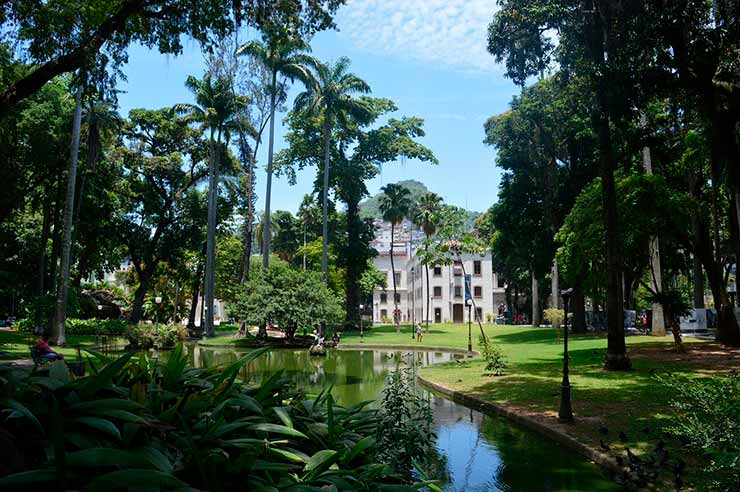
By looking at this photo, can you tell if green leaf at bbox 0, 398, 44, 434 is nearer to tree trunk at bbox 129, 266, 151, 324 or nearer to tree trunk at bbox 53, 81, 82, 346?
tree trunk at bbox 53, 81, 82, 346

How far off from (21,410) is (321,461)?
156 centimetres

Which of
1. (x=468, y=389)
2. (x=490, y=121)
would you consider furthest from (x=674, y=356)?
(x=490, y=121)

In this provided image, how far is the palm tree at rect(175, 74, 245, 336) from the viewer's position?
126 feet

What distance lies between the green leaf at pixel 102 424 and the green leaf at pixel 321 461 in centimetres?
107

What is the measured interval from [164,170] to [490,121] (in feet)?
82.2

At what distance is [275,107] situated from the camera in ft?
132

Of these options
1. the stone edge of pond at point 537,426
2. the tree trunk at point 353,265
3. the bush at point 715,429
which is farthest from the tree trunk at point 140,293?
the bush at point 715,429

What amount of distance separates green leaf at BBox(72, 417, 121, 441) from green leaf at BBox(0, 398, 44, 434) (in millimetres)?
149

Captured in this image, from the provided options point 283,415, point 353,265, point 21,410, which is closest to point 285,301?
point 353,265

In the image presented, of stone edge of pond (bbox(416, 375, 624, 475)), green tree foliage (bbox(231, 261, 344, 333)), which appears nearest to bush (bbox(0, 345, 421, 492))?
stone edge of pond (bbox(416, 375, 624, 475))

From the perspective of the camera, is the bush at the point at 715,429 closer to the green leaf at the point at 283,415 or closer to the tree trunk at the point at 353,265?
the green leaf at the point at 283,415

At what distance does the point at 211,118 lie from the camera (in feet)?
127

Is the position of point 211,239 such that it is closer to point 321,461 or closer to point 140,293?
point 140,293

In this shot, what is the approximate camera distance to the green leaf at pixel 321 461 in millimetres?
3162
